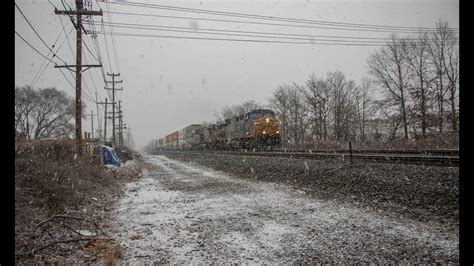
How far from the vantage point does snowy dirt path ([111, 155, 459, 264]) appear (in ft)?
15.2

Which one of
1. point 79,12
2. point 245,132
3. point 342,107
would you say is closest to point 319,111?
point 342,107

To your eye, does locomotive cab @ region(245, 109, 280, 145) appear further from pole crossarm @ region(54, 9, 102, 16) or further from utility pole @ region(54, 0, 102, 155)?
pole crossarm @ region(54, 9, 102, 16)

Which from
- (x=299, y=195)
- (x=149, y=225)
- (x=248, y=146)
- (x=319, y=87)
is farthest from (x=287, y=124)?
(x=149, y=225)

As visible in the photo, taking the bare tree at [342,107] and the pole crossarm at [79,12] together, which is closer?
the pole crossarm at [79,12]

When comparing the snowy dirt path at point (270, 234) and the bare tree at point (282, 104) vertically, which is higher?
the bare tree at point (282, 104)

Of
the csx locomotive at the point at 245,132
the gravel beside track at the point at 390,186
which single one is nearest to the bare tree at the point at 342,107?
the csx locomotive at the point at 245,132

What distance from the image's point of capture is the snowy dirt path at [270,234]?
4.62 metres

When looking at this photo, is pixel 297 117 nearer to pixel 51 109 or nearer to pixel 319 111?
pixel 319 111

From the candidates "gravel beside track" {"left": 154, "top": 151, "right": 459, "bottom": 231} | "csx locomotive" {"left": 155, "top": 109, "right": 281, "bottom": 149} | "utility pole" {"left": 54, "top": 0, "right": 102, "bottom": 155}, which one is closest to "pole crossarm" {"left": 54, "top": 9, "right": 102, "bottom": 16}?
"utility pole" {"left": 54, "top": 0, "right": 102, "bottom": 155}

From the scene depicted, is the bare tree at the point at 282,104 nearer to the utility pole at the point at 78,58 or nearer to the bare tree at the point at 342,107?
the bare tree at the point at 342,107

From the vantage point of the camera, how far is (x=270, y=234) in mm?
5730

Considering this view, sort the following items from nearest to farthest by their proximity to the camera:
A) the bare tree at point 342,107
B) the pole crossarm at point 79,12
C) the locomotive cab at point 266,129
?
1. the pole crossarm at point 79,12
2. the locomotive cab at point 266,129
3. the bare tree at point 342,107

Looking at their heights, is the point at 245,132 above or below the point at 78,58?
below

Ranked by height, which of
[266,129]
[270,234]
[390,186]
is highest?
[266,129]
